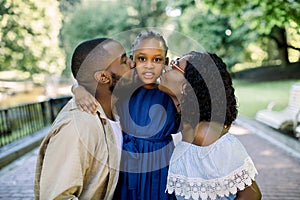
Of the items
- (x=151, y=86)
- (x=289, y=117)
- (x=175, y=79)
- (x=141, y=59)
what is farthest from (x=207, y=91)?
(x=289, y=117)

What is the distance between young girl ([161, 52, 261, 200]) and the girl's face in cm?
33

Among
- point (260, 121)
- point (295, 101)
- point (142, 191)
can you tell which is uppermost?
point (142, 191)

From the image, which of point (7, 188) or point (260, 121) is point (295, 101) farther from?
point (7, 188)

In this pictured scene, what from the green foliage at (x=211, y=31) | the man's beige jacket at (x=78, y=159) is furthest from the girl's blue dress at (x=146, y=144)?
the green foliage at (x=211, y=31)

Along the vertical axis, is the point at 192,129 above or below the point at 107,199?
above

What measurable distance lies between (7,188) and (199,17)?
1699 centimetres

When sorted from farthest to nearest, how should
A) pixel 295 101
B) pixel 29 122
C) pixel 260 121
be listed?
pixel 260 121 → pixel 29 122 → pixel 295 101

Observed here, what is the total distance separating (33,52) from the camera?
987cm

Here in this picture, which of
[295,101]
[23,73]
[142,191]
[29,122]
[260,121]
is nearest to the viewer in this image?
[142,191]

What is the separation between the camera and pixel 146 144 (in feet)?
6.15

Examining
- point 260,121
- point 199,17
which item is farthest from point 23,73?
point 199,17

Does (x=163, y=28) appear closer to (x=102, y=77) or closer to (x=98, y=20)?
(x=102, y=77)

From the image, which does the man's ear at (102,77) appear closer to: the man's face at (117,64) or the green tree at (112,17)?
the man's face at (117,64)

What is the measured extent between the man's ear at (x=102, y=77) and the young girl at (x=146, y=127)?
10cm
